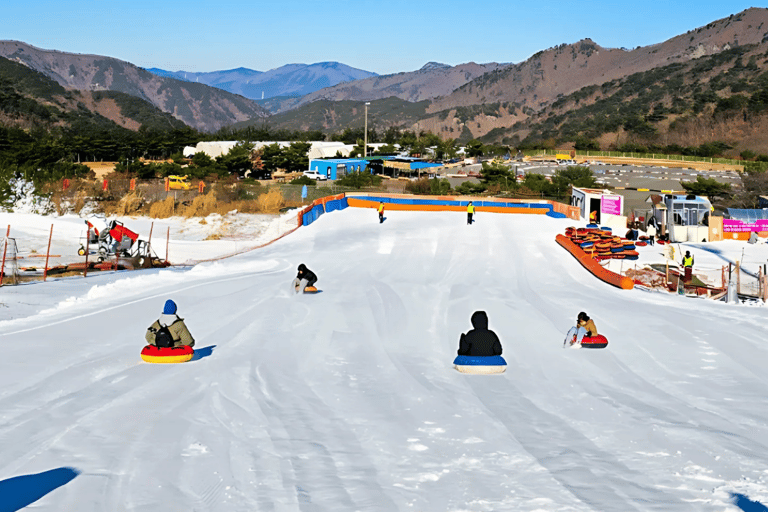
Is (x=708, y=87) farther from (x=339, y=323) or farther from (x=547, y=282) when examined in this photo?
(x=339, y=323)

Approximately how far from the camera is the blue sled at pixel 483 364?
13953mm

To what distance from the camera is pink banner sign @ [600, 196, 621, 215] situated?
149 ft

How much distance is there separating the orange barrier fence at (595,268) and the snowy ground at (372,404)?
1914 mm

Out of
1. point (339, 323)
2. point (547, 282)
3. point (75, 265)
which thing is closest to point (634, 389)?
point (339, 323)

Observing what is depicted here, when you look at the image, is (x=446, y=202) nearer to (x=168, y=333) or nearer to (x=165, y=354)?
(x=168, y=333)

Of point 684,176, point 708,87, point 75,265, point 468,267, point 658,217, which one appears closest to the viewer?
point 75,265

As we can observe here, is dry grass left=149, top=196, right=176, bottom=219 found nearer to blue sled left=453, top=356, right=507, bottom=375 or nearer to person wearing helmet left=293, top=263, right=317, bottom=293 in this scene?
person wearing helmet left=293, top=263, right=317, bottom=293

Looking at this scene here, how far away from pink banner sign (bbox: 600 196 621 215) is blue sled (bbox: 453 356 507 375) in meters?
33.8

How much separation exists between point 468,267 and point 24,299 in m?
16.6

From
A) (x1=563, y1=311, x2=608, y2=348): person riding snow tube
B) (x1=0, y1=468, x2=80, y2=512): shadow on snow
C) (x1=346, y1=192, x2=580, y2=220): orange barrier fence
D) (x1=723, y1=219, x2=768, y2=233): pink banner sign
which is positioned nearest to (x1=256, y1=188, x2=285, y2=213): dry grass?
(x1=346, y1=192, x2=580, y2=220): orange barrier fence

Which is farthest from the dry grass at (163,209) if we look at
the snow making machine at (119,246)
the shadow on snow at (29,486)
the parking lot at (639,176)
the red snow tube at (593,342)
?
the shadow on snow at (29,486)

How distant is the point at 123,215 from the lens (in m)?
48.1

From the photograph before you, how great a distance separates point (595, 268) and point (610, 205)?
17.2 m

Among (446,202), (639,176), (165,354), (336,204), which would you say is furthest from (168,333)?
(639,176)
